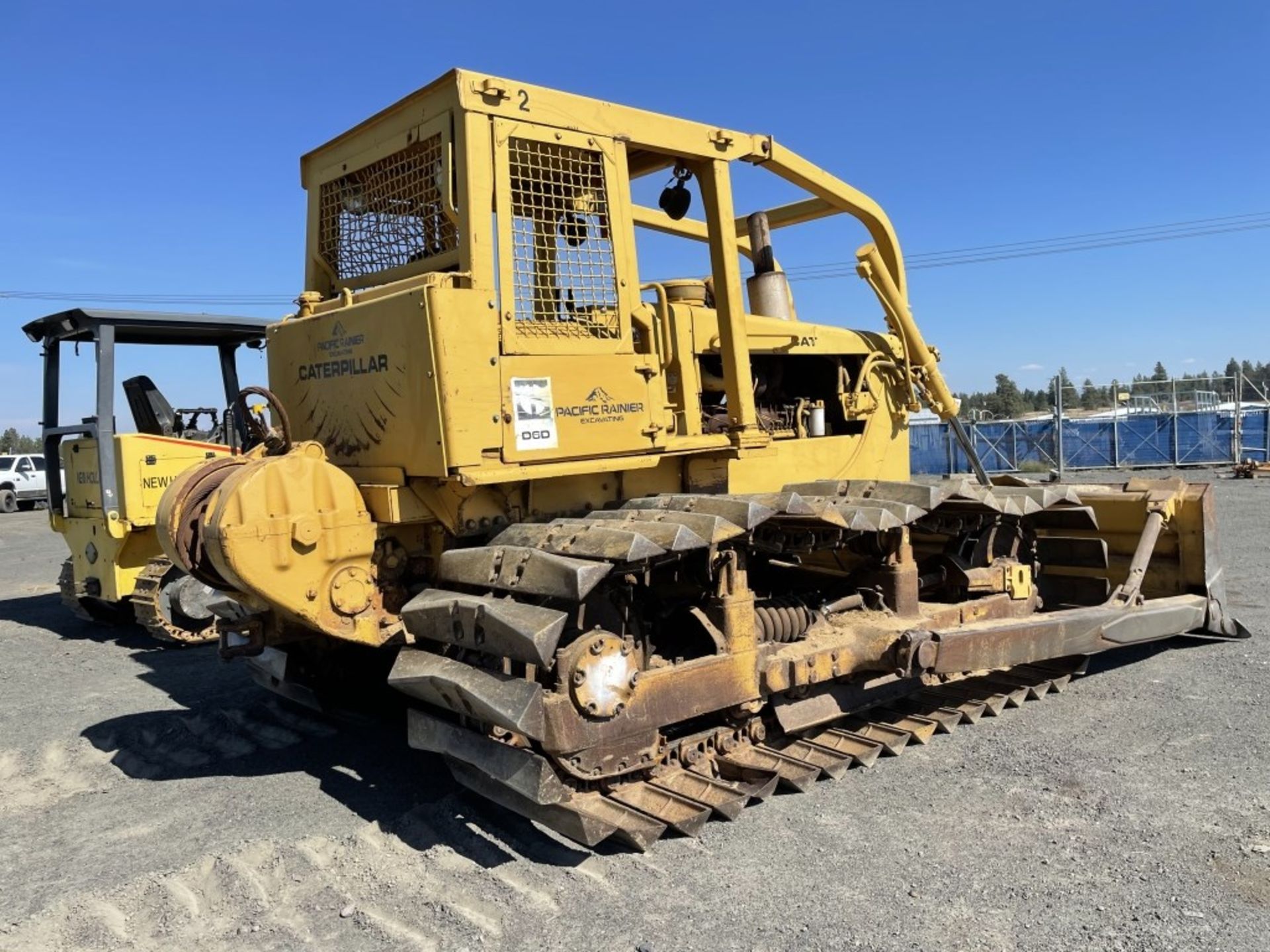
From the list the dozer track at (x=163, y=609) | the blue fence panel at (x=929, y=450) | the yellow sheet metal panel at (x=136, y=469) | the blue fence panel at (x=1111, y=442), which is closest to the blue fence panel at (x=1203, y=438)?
the blue fence panel at (x=1111, y=442)

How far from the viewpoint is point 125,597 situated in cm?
873

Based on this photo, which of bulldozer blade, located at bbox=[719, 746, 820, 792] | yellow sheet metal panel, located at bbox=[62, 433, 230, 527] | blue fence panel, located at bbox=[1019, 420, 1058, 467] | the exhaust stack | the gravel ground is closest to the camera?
the gravel ground

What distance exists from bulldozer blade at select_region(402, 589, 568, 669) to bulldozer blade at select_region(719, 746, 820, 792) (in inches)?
52.0

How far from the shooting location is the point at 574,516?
4.74m

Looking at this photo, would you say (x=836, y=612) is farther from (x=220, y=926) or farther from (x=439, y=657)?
(x=220, y=926)

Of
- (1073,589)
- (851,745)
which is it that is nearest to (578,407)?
(851,745)

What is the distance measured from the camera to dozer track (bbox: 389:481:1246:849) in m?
3.74

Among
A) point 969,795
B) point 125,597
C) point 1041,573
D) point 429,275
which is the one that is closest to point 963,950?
point 969,795

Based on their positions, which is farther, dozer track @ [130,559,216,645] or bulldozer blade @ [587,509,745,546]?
dozer track @ [130,559,216,645]

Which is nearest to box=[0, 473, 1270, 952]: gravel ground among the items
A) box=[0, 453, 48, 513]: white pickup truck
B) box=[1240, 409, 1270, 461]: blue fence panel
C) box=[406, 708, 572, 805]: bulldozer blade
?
box=[406, 708, 572, 805]: bulldozer blade

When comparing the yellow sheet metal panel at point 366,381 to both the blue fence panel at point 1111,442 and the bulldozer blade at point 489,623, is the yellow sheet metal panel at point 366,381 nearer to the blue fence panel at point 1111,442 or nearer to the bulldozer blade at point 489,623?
the bulldozer blade at point 489,623

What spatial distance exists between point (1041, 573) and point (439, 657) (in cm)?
488

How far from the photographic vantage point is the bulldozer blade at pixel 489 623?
11.5ft

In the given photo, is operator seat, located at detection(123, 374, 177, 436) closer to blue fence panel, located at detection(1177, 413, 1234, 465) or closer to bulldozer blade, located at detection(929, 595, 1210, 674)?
bulldozer blade, located at detection(929, 595, 1210, 674)
